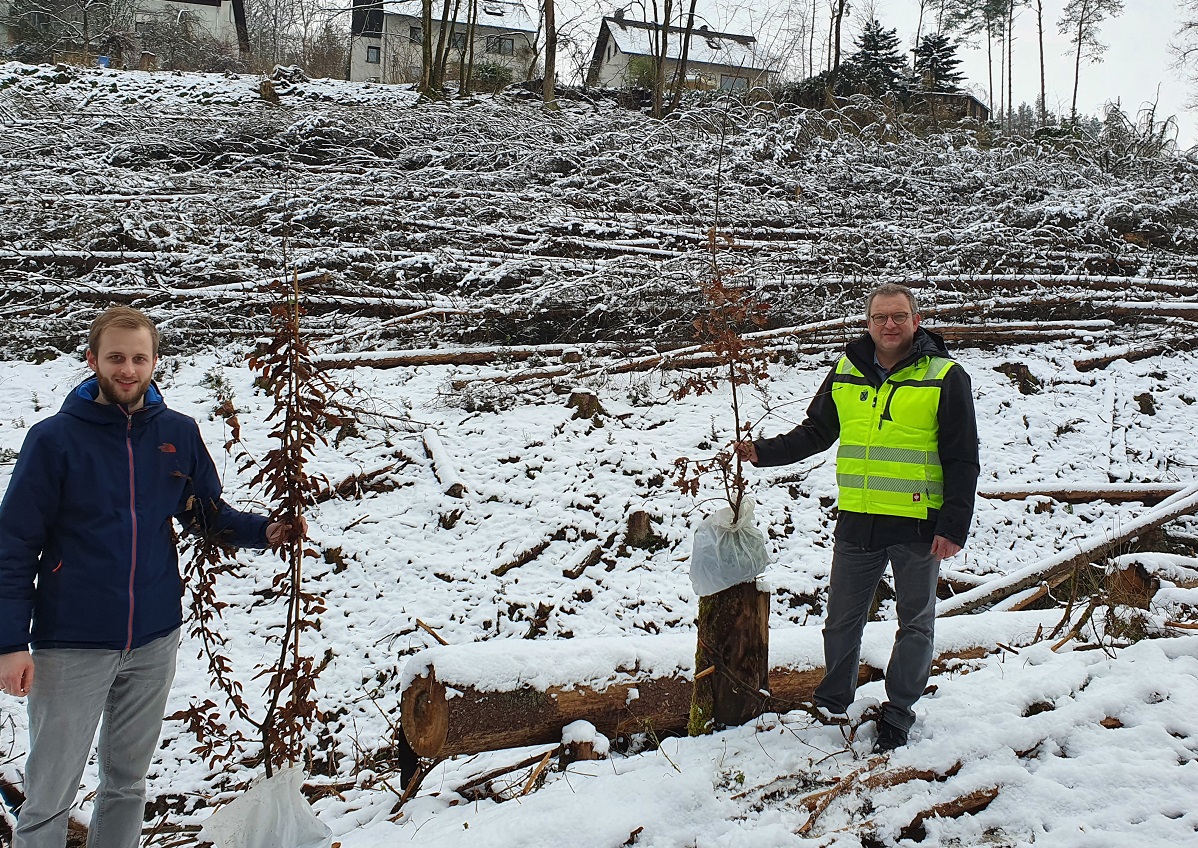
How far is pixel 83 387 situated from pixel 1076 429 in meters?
8.06

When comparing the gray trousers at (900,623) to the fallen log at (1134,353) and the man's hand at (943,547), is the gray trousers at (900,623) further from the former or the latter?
the fallen log at (1134,353)

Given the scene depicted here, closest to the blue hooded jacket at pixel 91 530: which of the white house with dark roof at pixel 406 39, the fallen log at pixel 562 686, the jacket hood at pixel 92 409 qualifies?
the jacket hood at pixel 92 409

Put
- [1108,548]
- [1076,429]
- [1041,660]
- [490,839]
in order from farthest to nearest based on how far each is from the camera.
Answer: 1. [1076,429]
2. [1108,548]
3. [1041,660]
4. [490,839]

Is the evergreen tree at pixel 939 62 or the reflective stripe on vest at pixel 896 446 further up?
the evergreen tree at pixel 939 62

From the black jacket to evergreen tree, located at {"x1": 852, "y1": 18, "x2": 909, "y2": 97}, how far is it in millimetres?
20805

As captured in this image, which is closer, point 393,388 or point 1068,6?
point 393,388

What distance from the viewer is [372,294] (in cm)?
870

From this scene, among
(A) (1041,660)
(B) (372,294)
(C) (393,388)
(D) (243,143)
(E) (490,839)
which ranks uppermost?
(D) (243,143)

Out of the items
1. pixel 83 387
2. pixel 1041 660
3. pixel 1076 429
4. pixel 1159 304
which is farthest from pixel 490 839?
pixel 1159 304

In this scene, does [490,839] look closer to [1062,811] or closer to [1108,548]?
[1062,811]

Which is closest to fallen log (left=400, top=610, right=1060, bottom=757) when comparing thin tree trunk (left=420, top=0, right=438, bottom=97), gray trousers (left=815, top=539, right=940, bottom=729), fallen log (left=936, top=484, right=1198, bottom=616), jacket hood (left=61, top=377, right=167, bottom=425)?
gray trousers (left=815, top=539, right=940, bottom=729)

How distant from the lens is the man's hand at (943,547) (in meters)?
2.83

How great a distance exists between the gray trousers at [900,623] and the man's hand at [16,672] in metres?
2.87

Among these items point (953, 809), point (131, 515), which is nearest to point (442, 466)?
point (131, 515)
